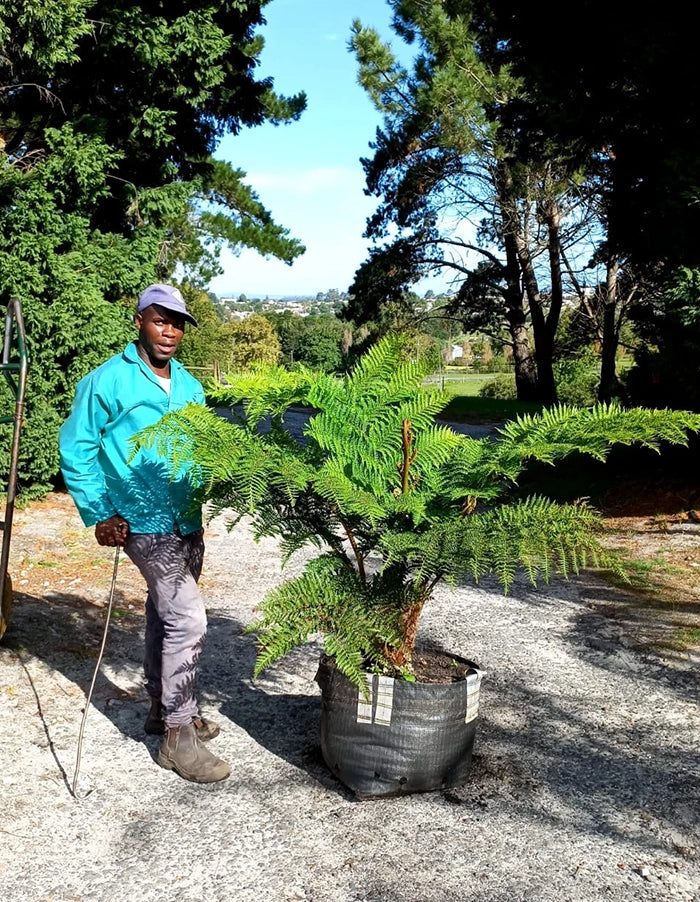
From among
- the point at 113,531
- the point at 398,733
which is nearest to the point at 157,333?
the point at 113,531

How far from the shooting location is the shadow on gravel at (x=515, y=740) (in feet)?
10.4

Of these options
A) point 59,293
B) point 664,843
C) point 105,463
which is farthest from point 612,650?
point 59,293

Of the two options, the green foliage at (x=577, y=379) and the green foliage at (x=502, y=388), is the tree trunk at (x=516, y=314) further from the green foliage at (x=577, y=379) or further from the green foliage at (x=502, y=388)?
the green foliage at (x=502, y=388)

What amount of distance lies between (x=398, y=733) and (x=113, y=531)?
52.5 inches

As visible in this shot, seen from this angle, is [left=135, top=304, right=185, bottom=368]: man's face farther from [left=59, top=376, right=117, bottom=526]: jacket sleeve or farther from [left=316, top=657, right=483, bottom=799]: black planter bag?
[left=316, top=657, right=483, bottom=799]: black planter bag

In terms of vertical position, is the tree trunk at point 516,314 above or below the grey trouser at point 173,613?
above

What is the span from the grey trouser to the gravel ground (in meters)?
0.34

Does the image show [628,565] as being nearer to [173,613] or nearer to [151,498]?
[173,613]

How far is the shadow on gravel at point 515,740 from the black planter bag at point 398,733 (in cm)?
13

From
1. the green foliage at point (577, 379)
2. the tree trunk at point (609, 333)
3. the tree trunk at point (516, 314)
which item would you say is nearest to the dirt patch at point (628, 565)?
the tree trunk at point (609, 333)

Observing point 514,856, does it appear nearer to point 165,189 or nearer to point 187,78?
point 165,189

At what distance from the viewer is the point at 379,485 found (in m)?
3.07

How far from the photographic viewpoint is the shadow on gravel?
125 inches

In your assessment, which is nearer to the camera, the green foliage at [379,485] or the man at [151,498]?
the green foliage at [379,485]
